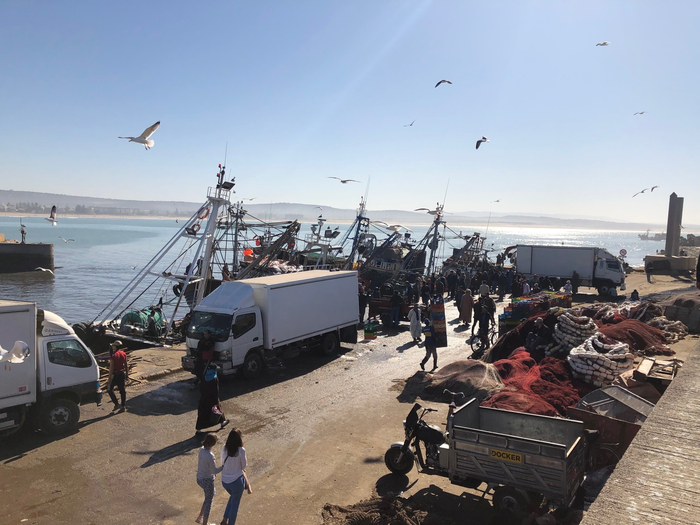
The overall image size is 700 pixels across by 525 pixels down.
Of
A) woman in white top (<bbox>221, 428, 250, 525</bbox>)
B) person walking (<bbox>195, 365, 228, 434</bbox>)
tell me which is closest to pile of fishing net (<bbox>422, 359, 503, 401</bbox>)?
person walking (<bbox>195, 365, 228, 434</bbox>)

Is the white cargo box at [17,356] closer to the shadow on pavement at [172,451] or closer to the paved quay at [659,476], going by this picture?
the shadow on pavement at [172,451]

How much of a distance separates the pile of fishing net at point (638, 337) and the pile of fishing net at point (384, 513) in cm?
871

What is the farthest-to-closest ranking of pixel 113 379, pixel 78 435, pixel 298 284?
1. pixel 298 284
2. pixel 113 379
3. pixel 78 435

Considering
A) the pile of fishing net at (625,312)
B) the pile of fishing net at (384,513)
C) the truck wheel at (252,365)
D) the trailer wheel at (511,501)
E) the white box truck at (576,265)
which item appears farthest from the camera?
the white box truck at (576,265)

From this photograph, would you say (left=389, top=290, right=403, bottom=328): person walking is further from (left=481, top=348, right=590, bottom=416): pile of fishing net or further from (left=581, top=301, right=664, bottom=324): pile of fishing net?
(left=481, top=348, right=590, bottom=416): pile of fishing net

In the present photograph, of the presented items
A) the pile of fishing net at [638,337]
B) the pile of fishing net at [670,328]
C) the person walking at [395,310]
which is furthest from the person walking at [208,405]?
the pile of fishing net at [670,328]

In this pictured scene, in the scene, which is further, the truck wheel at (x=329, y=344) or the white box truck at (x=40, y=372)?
the truck wheel at (x=329, y=344)

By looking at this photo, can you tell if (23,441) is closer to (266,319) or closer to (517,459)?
(266,319)

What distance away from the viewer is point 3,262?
2203 inches

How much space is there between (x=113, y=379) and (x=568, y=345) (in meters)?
11.3

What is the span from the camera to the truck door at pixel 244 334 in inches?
516

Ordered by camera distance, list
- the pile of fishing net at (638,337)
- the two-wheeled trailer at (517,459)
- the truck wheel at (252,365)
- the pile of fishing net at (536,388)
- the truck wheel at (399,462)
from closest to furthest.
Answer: the two-wheeled trailer at (517,459) < the truck wheel at (399,462) < the pile of fishing net at (536,388) < the pile of fishing net at (638,337) < the truck wheel at (252,365)

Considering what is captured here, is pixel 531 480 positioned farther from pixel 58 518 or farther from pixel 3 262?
pixel 3 262

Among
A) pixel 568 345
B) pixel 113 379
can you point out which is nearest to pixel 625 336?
pixel 568 345
